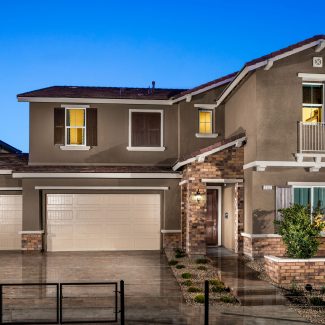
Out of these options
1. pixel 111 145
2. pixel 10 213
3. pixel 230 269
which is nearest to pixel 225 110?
pixel 111 145

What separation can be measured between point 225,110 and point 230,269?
719 cm

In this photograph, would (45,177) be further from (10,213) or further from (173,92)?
(173,92)

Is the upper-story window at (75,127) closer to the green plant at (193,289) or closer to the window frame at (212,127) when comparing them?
the window frame at (212,127)

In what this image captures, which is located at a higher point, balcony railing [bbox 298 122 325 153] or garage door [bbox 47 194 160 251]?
balcony railing [bbox 298 122 325 153]

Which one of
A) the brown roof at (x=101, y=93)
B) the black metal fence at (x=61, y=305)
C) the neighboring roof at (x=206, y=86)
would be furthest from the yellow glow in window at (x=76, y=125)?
the black metal fence at (x=61, y=305)

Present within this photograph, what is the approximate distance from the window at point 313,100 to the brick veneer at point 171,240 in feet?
21.2

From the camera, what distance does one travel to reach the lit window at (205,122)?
17.6 meters

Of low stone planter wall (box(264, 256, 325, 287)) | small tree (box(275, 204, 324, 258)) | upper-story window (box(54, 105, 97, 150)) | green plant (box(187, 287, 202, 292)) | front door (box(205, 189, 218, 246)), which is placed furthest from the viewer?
upper-story window (box(54, 105, 97, 150))

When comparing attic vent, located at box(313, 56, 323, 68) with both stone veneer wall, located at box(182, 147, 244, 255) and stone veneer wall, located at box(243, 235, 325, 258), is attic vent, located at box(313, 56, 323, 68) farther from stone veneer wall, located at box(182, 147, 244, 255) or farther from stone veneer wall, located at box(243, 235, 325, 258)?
stone veneer wall, located at box(243, 235, 325, 258)

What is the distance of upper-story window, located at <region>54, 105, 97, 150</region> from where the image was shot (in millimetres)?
17094

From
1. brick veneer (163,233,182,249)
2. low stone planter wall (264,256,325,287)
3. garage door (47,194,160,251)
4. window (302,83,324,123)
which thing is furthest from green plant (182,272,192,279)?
window (302,83,324,123)

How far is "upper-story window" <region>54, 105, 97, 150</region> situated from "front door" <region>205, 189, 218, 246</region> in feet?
16.8

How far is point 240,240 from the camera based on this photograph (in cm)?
1459

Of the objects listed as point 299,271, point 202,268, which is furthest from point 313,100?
point 202,268
